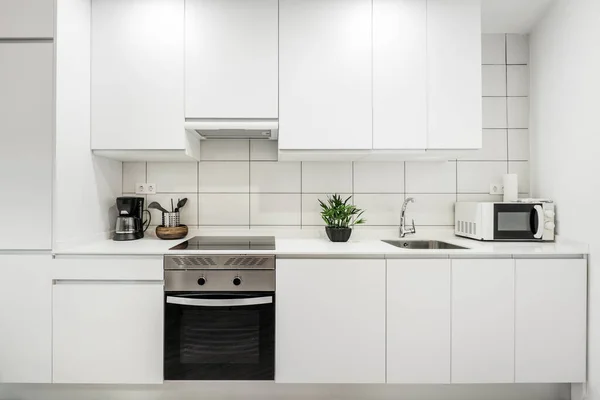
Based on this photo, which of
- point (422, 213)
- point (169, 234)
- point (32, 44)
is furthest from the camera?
point (422, 213)

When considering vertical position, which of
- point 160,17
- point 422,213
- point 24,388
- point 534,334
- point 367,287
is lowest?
point 24,388

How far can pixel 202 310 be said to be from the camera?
1762 millimetres

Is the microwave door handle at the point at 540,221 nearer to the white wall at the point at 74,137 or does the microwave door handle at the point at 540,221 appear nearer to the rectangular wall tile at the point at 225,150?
the rectangular wall tile at the point at 225,150

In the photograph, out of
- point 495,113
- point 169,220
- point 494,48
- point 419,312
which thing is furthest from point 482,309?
point 169,220

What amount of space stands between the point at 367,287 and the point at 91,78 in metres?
1.90

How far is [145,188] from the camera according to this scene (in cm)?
237

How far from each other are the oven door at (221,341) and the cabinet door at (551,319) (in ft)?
4.16

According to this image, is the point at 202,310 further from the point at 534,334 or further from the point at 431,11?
the point at 431,11

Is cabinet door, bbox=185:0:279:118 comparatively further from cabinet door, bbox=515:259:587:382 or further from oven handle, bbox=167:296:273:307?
cabinet door, bbox=515:259:587:382

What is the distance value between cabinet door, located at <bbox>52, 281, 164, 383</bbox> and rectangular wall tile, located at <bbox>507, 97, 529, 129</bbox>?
2.46 meters

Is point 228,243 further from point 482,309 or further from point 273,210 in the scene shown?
point 482,309

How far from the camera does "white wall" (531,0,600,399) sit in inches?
69.9

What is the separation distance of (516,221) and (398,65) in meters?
1.15

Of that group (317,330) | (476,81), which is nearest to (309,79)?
(476,81)
